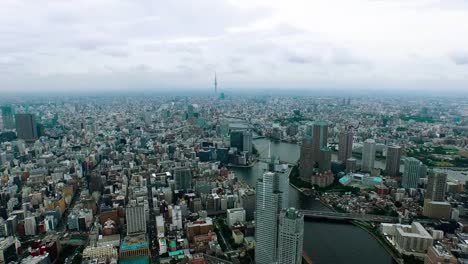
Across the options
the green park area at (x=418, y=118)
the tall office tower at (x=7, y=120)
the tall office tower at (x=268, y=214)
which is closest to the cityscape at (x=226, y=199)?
the tall office tower at (x=268, y=214)

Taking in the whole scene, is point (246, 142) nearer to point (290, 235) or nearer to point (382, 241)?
point (382, 241)

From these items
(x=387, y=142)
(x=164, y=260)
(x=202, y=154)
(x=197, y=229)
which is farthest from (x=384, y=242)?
(x=387, y=142)

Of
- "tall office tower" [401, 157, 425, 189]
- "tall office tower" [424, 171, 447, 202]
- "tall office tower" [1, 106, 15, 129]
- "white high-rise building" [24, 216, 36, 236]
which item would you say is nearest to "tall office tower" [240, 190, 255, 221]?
"tall office tower" [424, 171, 447, 202]

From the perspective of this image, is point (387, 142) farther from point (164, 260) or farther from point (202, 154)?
point (164, 260)

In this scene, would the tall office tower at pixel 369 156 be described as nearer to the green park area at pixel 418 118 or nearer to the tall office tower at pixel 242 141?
the tall office tower at pixel 242 141

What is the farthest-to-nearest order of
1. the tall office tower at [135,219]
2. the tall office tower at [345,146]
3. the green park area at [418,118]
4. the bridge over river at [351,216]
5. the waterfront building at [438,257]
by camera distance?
the green park area at [418,118], the tall office tower at [345,146], the bridge over river at [351,216], the tall office tower at [135,219], the waterfront building at [438,257]

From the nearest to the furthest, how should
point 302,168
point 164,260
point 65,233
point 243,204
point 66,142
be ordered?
point 164,260 → point 65,233 → point 243,204 → point 302,168 → point 66,142

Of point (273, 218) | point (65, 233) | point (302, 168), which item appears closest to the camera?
point (273, 218)
